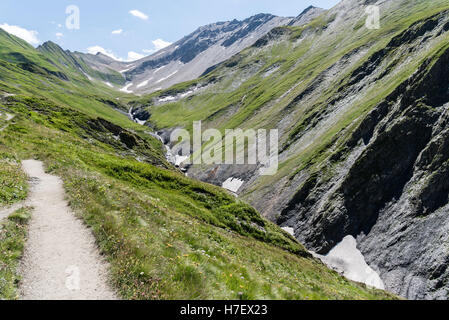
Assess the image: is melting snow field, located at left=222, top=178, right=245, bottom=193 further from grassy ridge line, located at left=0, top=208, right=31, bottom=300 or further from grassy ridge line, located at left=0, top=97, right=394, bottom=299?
grassy ridge line, located at left=0, top=208, right=31, bottom=300

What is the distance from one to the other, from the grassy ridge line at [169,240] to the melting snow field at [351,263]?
57.8 ft

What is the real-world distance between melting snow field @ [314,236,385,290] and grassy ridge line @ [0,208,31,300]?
47121 millimetres

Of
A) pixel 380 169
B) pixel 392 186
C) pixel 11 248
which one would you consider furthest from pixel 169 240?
pixel 380 169

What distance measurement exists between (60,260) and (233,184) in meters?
86.1

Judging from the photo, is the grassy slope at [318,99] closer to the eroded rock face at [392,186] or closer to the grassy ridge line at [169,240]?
the eroded rock face at [392,186]

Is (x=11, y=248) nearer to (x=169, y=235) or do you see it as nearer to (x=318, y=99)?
(x=169, y=235)

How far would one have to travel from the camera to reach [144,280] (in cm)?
973

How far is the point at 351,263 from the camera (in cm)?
4988

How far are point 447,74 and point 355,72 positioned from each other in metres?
46.2

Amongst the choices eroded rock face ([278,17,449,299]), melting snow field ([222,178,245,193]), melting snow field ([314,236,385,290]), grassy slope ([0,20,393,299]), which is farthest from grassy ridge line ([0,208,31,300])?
melting snow field ([222,178,245,193])

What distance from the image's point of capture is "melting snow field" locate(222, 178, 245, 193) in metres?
94.8

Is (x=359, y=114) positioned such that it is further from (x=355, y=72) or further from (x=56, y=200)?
(x=56, y=200)

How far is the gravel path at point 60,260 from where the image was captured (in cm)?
934

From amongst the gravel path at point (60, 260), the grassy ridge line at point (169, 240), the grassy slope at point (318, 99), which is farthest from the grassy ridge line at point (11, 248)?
the grassy slope at point (318, 99)
